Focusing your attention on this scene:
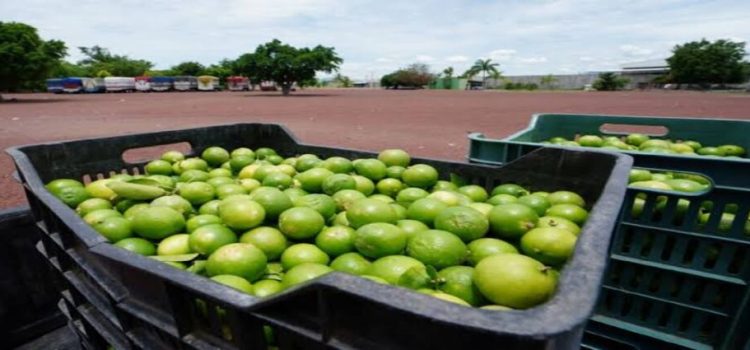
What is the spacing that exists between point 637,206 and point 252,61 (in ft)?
120

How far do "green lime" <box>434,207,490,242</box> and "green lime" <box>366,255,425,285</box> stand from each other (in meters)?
0.26

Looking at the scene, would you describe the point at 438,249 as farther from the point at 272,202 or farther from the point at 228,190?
the point at 228,190

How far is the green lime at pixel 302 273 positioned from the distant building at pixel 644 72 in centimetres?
8640

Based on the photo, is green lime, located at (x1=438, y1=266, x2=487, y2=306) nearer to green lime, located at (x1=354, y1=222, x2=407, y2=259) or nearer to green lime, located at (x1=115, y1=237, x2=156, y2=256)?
green lime, located at (x1=354, y1=222, x2=407, y2=259)

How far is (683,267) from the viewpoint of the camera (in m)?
1.69

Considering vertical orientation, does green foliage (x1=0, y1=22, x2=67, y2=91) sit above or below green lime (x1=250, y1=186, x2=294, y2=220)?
above

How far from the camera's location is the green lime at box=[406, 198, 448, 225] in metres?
1.90

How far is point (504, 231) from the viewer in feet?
5.57

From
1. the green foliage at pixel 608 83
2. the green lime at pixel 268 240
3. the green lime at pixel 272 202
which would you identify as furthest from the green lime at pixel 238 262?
the green foliage at pixel 608 83

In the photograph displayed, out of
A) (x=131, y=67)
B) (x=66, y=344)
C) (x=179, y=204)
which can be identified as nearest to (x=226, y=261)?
(x=179, y=204)

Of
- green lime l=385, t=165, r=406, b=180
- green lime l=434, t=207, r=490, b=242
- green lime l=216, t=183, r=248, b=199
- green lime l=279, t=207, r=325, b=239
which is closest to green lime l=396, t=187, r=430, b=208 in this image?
green lime l=385, t=165, r=406, b=180

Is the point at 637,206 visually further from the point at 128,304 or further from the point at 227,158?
the point at 227,158

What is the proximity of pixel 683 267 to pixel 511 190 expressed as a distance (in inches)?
29.6

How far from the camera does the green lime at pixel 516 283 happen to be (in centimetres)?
111
